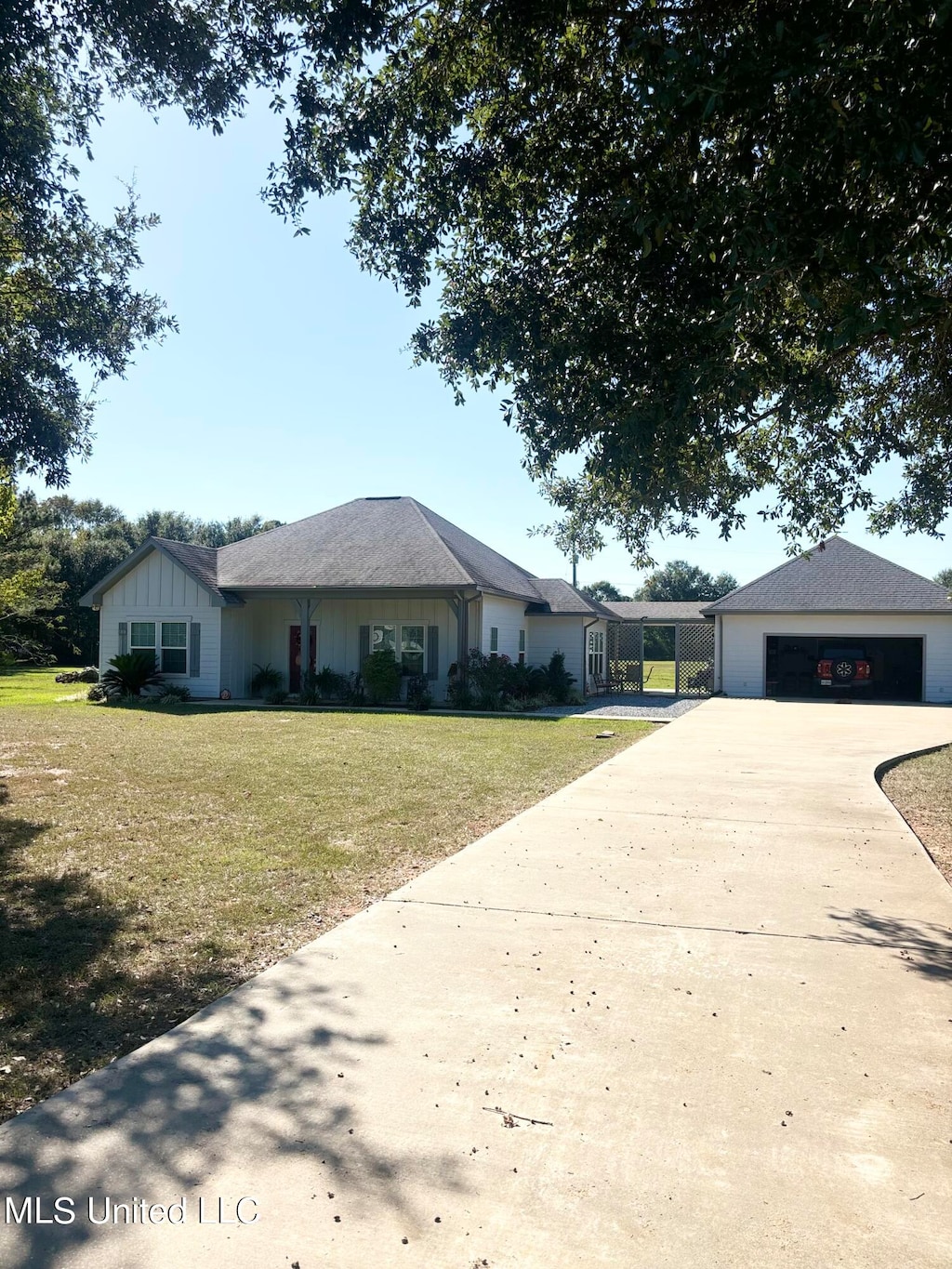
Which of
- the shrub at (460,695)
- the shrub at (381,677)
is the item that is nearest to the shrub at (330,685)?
the shrub at (381,677)

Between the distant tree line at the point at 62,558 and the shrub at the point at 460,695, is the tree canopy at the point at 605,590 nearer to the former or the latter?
the distant tree line at the point at 62,558

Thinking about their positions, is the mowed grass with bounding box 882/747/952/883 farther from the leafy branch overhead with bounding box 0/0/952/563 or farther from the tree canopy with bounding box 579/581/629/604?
the tree canopy with bounding box 579/581/629/604

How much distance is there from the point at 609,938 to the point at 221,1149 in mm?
2689

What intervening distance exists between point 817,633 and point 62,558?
3607 centimetres

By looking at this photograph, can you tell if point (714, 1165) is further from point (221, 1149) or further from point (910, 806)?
point (910, 806)

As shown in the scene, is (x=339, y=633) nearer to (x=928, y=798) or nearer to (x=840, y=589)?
(x=840, y=589)

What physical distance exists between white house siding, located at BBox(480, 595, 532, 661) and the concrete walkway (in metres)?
16.9

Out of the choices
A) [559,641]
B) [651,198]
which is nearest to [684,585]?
[559,641]

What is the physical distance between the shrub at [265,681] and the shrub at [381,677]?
9.97ft

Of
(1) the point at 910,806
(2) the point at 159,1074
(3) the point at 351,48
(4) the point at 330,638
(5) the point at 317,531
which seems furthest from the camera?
(5) the point at 317,531

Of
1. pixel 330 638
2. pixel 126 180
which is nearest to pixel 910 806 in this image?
pixel 126 180

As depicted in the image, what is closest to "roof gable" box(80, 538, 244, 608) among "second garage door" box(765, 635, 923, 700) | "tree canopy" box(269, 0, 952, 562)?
"tree canopy" box(269, 0, 952, 562)

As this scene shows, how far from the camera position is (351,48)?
248 inches

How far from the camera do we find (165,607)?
23.0 meters
